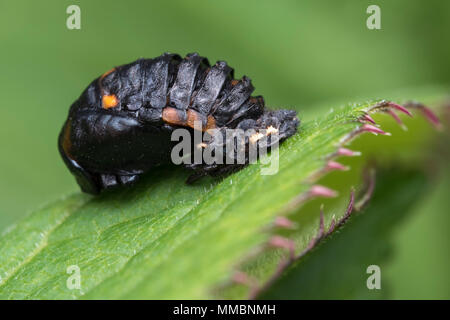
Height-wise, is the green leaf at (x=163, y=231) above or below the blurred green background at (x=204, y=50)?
below

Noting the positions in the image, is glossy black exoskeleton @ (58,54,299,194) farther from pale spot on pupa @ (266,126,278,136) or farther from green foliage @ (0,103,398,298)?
green foliage @ (0,103,398,298)

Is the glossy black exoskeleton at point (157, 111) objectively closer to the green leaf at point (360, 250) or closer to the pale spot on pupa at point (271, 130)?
the pale spot on pupa at point (271, 130)

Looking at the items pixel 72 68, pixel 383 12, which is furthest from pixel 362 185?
pixel 72 68

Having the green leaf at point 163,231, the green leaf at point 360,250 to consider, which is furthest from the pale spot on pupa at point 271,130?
the green leaf at point 360,250

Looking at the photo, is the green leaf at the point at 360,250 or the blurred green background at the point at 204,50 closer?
the green leaf at the point at 360,250

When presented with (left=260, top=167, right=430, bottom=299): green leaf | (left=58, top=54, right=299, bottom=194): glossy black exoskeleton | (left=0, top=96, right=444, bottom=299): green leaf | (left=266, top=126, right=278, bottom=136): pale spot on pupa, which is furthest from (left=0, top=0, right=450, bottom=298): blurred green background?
(left=266, top=126, right=278, bottom=136): pale spot on pupa

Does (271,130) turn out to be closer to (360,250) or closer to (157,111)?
(157,111)

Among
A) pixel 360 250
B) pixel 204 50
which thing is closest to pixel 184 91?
pixel 360 250
